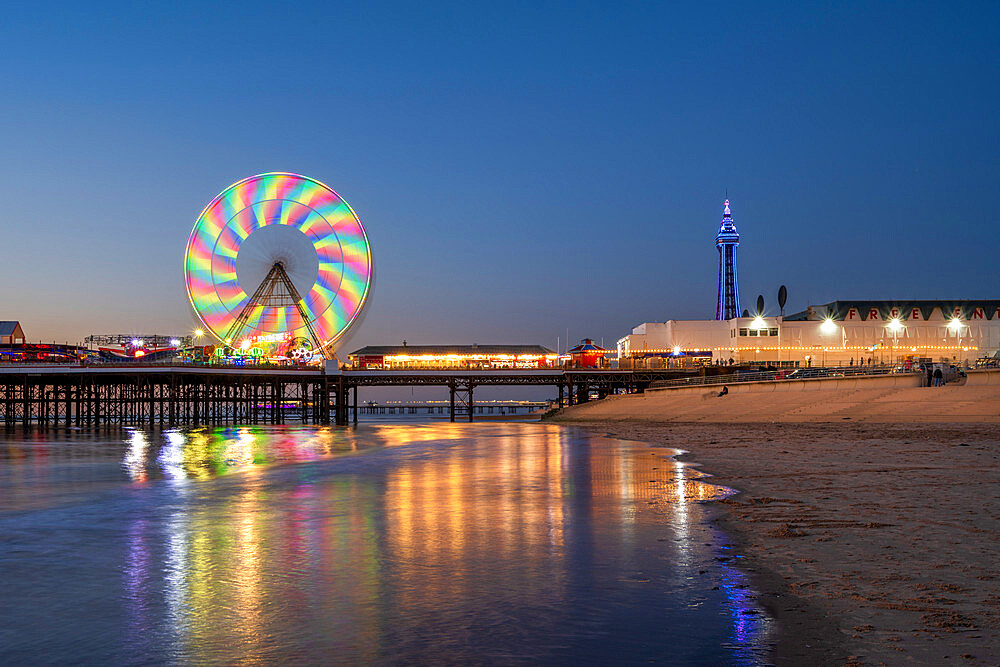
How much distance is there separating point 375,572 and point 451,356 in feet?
328

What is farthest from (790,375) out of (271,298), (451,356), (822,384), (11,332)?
(11,332)

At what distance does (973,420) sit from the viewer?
32406 mm

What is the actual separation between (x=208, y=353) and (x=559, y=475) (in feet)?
200

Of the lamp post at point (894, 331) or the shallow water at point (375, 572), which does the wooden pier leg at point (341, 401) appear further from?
the shallow water at point (375, 572)

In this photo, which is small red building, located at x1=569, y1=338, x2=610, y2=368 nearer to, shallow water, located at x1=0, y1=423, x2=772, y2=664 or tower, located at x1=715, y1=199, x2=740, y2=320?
tower, located at x1=715, y1=199, x2=740, y2=320

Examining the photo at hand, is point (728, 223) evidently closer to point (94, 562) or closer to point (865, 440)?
point (865, 440)

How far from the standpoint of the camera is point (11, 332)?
116 meters

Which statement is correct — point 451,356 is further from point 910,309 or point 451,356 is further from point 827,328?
point 910,309

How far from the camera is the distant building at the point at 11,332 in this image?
114125 millimetres

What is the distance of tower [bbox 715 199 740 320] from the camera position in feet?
448

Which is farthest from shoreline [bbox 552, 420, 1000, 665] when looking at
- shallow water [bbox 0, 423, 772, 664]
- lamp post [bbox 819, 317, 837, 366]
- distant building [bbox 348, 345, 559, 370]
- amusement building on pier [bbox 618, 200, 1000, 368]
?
distant building [bbox 348, 345, 559, 370]

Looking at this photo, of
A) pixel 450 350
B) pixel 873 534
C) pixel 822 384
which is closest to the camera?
pixel 873 534

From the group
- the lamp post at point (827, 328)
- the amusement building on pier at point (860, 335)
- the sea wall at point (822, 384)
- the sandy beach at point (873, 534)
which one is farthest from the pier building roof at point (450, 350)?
the sandy beach at point (873, 534)

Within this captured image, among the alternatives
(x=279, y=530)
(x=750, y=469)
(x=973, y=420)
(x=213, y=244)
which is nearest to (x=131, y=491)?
(x=279, y=530)
